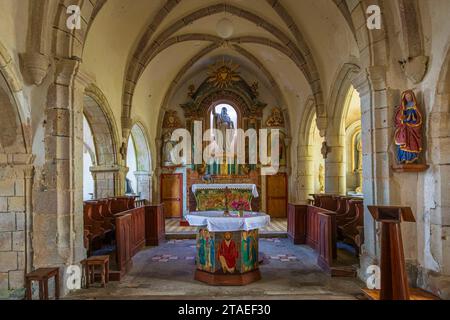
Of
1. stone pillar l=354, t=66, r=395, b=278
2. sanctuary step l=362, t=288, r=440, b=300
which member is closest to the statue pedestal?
stone pillar l=354, t=66, r=395, b=278

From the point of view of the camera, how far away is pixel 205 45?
1181cm

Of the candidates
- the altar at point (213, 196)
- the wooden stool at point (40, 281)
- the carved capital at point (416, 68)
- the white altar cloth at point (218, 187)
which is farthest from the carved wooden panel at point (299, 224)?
the wooden stool at point (40, 281)

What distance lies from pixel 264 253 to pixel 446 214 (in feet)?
11.5

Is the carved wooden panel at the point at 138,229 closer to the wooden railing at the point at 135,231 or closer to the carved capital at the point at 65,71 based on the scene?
the wooden railing at the point at 135,231

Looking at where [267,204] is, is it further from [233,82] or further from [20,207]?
[20,207]

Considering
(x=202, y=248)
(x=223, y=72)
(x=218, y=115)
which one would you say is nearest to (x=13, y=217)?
(x=202, y=248)

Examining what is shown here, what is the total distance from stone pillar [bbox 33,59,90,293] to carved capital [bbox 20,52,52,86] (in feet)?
0.67

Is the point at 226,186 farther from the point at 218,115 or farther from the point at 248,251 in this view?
the point at 218,115

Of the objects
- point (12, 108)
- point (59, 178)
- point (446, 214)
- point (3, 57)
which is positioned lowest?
point (446, 214)

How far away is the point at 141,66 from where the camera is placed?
9.20m

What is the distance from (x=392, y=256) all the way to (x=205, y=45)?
9.71 m

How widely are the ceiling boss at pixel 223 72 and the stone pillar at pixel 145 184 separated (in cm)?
413

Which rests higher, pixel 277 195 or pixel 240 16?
pixel 240 16

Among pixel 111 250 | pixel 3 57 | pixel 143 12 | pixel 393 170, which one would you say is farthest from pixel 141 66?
pixel 393 170
